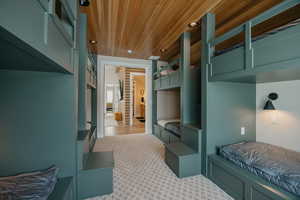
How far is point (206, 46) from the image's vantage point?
2.08m

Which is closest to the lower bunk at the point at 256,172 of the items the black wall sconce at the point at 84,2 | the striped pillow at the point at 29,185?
the striped pillow at the point at 29,185

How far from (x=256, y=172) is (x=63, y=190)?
7.07 ft

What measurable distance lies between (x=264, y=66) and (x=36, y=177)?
8.51ft

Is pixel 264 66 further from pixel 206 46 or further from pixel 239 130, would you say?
pixel 239 130

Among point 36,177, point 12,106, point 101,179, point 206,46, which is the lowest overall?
point 101,179

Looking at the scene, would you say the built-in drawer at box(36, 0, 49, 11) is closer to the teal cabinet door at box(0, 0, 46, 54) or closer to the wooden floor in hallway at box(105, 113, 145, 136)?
the teal cabinet door at box(0, 0, 46, 54)

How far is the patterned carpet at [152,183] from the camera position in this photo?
5.35 feet

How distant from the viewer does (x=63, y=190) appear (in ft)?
4.18

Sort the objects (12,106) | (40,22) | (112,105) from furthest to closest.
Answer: (112,105) < (12,106) < (40,22)

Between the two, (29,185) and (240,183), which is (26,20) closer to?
(29,185)

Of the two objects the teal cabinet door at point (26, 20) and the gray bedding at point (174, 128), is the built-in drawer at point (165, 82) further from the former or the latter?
the teal cabinet door at point (26, 20)

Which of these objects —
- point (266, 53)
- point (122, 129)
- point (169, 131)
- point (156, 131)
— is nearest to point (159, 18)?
point (266, 53)

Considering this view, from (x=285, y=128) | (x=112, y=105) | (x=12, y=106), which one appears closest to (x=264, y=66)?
(x=285, y=128)

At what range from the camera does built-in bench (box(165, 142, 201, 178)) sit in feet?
6.61
